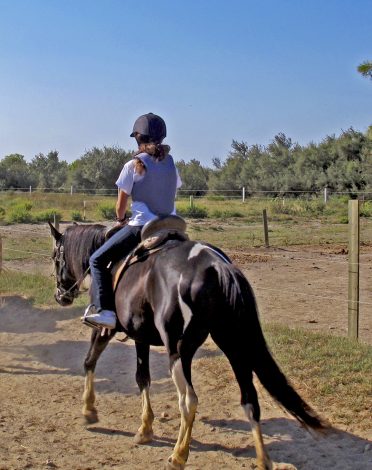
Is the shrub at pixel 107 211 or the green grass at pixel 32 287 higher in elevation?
Answer: the shrub at pixel 107 211

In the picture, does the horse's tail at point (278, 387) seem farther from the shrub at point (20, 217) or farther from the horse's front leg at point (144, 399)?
the shrub at point (20, 217)

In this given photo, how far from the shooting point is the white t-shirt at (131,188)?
4910 millimetres

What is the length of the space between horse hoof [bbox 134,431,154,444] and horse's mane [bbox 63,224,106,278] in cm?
170

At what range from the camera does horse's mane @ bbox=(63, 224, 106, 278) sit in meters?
5.79

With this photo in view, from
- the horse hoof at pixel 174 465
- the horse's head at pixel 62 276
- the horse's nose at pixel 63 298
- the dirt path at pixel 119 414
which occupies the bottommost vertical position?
the dirt path at pixel 119 414

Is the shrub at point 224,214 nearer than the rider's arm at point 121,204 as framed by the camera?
No

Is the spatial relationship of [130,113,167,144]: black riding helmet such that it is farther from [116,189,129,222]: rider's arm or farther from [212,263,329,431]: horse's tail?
[212,263,329,431]: horse's tail

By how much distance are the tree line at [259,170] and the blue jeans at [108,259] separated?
113ft

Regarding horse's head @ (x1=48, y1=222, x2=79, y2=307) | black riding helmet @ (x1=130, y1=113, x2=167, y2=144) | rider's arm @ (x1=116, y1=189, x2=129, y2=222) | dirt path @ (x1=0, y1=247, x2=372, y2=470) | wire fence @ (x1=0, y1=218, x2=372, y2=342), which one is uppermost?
black riding helmet @ (x1=130, y1=113, x2=167, y2=144)

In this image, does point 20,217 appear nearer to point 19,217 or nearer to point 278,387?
point 19,217

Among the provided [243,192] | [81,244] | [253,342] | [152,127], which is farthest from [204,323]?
[243,192]

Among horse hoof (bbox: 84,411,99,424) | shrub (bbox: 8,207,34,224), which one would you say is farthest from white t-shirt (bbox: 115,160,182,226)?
shrub (bbox: 8,207,34,224)

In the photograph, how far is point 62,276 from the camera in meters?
6.39

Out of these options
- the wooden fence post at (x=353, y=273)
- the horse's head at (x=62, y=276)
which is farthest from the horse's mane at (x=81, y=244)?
the wooden fence post at (x=353, y=273)
